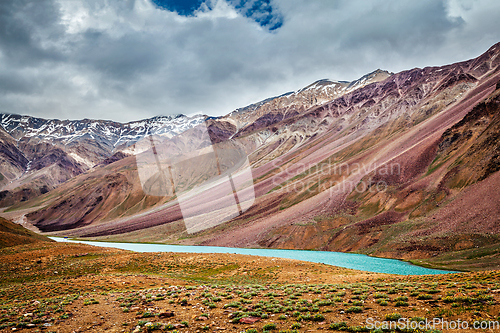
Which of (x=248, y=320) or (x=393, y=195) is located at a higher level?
(x=248, y=320)

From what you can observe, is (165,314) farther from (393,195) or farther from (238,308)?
(393,195)

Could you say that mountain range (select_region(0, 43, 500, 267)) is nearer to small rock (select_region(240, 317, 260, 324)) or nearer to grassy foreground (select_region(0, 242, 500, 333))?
grassy foreground (select_region(0, 242, 500, 333))

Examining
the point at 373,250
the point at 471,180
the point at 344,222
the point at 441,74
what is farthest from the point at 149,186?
the point at 441,74

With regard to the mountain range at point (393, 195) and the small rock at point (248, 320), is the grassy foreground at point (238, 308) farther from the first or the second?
the mountain range at point (393, 195)

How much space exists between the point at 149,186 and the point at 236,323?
180369 millimetres

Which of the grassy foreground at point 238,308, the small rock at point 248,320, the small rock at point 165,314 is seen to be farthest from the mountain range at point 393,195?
the small rock at point 165,314

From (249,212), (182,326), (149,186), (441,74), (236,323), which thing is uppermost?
(441,74)

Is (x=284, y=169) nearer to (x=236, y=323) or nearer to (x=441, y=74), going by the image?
(x=441, y=74)

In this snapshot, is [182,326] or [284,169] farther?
[284,169]

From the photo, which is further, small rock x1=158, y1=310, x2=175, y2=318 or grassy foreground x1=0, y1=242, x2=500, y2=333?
small rock x1=158, y1=310, x2=175, y2=318

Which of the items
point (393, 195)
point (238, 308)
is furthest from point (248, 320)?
point (393, 195)

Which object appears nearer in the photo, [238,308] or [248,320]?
[248,320]

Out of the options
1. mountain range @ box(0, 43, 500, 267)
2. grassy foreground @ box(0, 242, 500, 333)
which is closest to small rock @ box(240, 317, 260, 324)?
grassy foreground @ box(0, 242, 500, 333)

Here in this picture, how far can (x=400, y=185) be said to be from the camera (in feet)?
206
